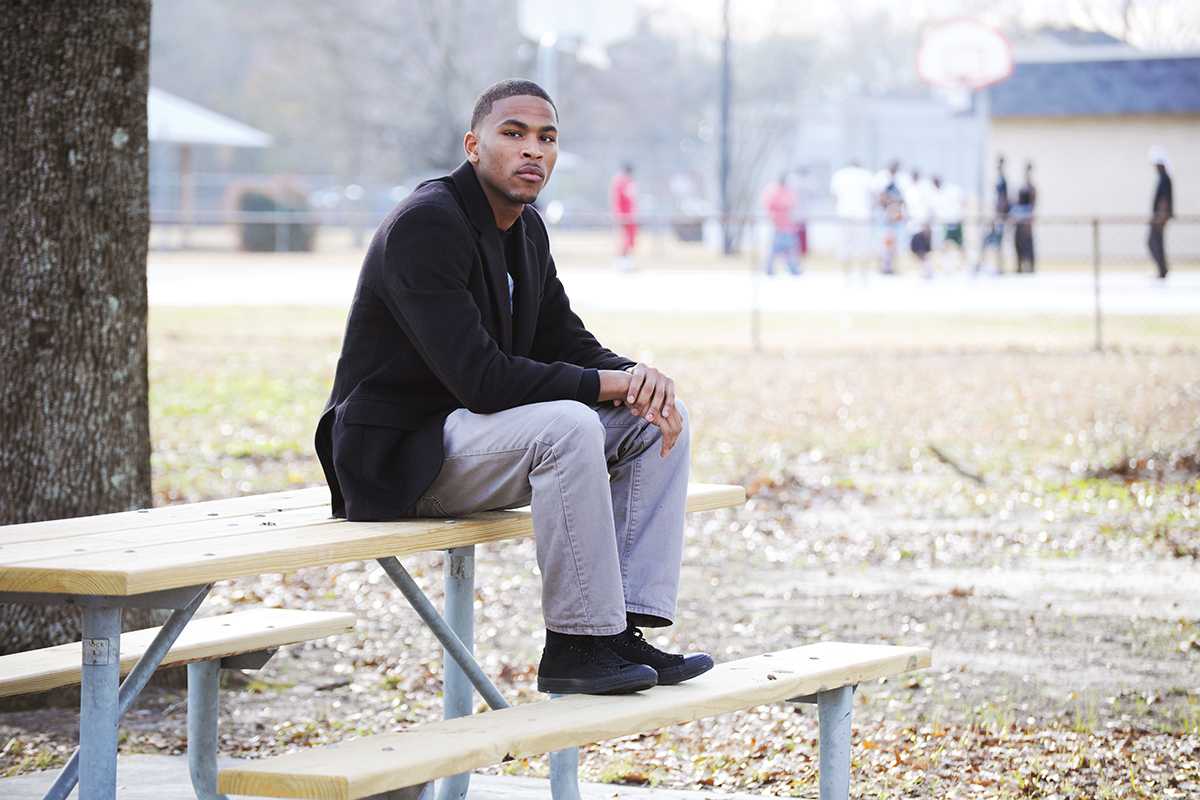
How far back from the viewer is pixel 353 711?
5.79 metres

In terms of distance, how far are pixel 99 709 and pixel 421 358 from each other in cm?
109

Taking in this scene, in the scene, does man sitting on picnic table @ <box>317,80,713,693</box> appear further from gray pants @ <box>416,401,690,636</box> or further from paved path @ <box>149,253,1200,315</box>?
paved path @ <box>149,253,1200,315</box>

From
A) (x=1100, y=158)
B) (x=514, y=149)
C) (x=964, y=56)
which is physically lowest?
(x=514, y=149)

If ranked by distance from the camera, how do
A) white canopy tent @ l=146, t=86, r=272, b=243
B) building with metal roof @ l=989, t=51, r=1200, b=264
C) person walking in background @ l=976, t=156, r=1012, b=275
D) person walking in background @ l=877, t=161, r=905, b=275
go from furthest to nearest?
building with metal roof @ l=989, t=51, r=1200, b=264 < white canopy tent @ l=146, t=86, r=272, b=243 < person walking in background @ l=976, t=156, r=1012, b=275 < person walking in background @ l=877, t=161, r=905, b=275

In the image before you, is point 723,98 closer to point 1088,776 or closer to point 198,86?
point 198,86

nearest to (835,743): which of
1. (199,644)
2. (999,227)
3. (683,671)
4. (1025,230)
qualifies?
(683,671)

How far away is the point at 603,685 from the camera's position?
3.81 m

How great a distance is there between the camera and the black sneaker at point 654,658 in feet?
12.7

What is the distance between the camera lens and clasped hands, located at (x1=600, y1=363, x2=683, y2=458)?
3.98 m

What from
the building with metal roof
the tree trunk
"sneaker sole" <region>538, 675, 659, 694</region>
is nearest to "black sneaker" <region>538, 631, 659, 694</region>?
"sneaker sole" <region>538, 675, 659, 694</region>

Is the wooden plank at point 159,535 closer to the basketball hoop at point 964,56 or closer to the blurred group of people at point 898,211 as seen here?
the blurred group of people at point 898,211

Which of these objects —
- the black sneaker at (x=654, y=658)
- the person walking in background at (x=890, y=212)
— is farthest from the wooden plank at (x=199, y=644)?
the person walking in background at (x=890, y=212)

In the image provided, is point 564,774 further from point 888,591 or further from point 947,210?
point 947,210

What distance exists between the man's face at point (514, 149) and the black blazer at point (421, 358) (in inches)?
2.0
